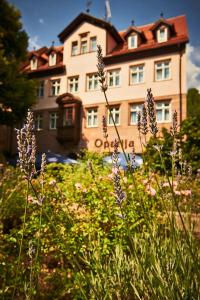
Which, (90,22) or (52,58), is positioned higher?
(90,22)

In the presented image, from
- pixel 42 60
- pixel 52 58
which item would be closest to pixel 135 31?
pixel 52 58

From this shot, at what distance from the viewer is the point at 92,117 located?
21562 mm

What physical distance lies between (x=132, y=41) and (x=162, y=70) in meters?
3.50

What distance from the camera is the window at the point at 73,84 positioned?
22.6 m

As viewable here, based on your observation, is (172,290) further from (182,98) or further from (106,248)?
(182,98)

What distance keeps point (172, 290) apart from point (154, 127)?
86cm

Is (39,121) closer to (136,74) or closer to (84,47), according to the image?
(84,47)

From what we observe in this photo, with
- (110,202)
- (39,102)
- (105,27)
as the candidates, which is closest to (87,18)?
(105,27)

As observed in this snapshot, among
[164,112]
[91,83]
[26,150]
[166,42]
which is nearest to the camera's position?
[26,150]

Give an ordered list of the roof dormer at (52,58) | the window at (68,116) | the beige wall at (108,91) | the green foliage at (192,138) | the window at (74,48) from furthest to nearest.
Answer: the roof dormer at (52,58) → the window at (74,48) → the window at (68,116) → the beige wall at (108,91) → the green foliage at (192,138)

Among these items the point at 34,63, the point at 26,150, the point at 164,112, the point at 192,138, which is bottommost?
the point at 26,150

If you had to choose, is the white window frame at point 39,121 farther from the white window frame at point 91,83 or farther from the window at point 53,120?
the white window frame at point 91,83

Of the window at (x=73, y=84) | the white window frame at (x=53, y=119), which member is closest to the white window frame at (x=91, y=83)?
the window at (x=73, y=84)

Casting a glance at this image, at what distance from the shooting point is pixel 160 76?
19.7m
